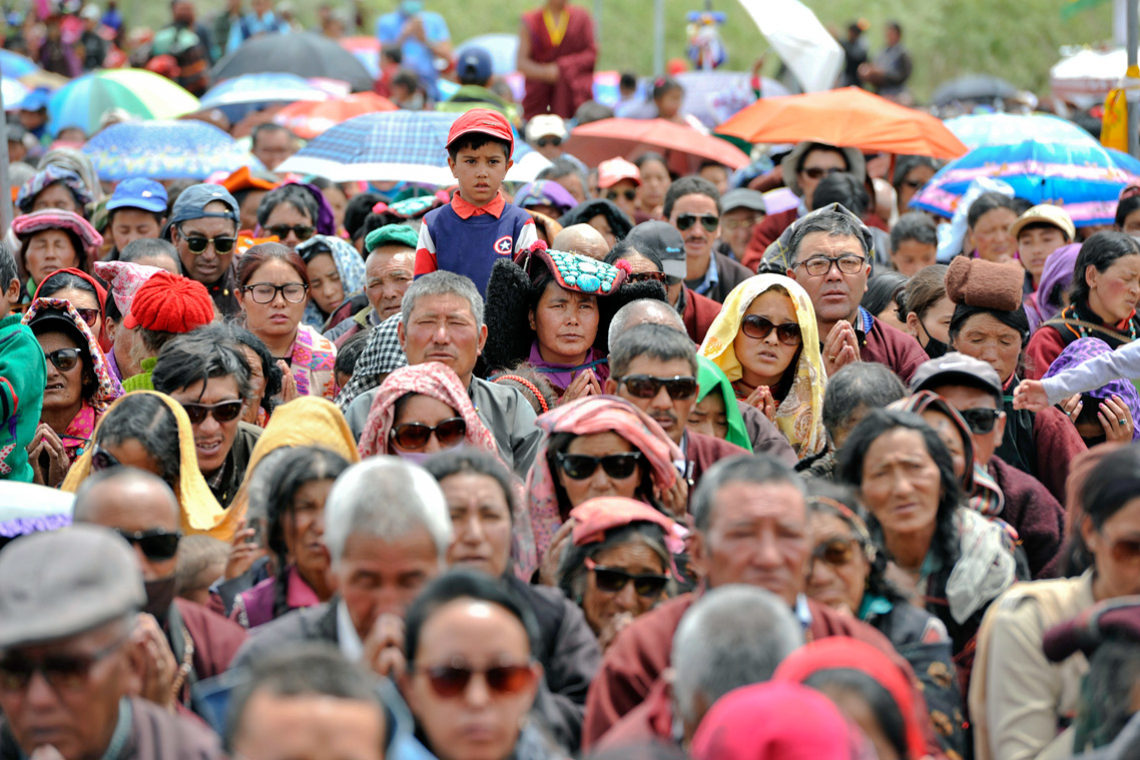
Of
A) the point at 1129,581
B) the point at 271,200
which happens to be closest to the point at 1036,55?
the point at 271,200

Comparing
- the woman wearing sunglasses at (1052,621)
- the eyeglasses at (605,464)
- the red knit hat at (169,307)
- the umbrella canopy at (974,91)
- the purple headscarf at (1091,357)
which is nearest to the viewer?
the woman wearing sunglasses at (1052,621)

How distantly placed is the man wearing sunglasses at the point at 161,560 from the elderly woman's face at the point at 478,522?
0.63 metres

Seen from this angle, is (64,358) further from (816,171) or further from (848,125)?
(848,125)

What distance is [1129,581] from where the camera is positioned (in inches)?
150

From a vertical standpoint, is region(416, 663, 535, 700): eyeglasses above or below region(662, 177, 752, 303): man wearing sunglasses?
above

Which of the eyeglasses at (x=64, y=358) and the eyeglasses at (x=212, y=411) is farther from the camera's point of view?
the eyeglasses at (x=64, y=358)

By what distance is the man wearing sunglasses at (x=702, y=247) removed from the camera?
27.6 feet

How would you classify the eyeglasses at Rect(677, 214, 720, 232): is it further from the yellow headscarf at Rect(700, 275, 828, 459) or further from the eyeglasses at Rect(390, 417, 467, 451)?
the eyeglasses at Rect(390, 417, 467, 451)

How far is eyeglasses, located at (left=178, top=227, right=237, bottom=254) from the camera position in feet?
25.5

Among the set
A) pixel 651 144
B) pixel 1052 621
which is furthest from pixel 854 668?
pixel 651 144

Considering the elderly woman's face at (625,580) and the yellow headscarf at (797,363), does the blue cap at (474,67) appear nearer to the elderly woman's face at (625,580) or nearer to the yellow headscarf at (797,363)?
the yellow headscarf at (797,363)

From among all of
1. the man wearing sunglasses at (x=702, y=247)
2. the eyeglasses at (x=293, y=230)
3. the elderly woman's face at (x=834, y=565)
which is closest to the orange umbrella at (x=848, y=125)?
the man wearing sunglasses at (x=702, y=247)

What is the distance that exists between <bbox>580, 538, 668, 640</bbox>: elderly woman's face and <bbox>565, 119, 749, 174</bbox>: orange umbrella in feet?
22.8

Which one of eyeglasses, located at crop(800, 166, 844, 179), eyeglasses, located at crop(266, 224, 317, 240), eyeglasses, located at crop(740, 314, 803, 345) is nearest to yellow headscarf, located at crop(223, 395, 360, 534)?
eyeglasses, located at crop(740, 314, 803, 345)
